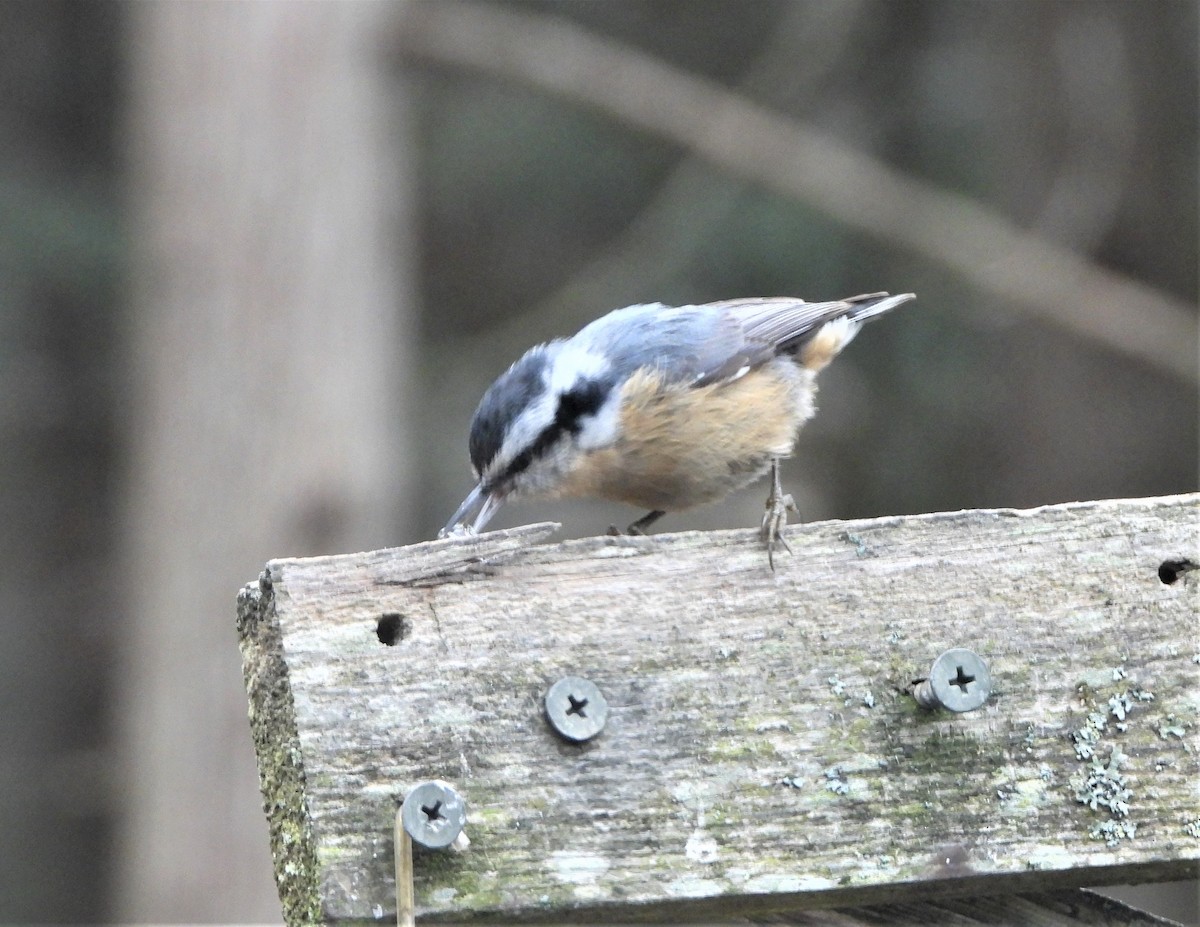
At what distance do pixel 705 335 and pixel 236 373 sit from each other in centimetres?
241

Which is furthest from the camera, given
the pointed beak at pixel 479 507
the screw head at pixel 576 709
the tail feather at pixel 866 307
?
the tail feather at pixel 866 307

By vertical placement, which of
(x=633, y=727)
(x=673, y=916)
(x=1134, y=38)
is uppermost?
(x=1134, y=38)

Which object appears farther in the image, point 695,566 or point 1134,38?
point 1134,38

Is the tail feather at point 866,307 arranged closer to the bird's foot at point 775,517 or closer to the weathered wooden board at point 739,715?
the bird's foot at point 775,517

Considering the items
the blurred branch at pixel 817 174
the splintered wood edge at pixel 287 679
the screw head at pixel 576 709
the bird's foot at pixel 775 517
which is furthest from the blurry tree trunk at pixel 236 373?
the screw head at pixel 576 709

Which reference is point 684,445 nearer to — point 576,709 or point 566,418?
point 566,418

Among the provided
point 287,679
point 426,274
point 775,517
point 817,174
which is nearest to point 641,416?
point 775,517

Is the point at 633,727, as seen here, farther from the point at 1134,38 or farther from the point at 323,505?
the point at 1134,38

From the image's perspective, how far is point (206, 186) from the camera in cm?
534

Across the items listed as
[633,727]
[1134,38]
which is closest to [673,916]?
[633,727]

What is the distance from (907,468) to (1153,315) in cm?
218

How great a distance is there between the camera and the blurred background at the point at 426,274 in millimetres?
5223

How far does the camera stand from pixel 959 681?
198 cm

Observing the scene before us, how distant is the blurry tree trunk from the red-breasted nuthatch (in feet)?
6.99
